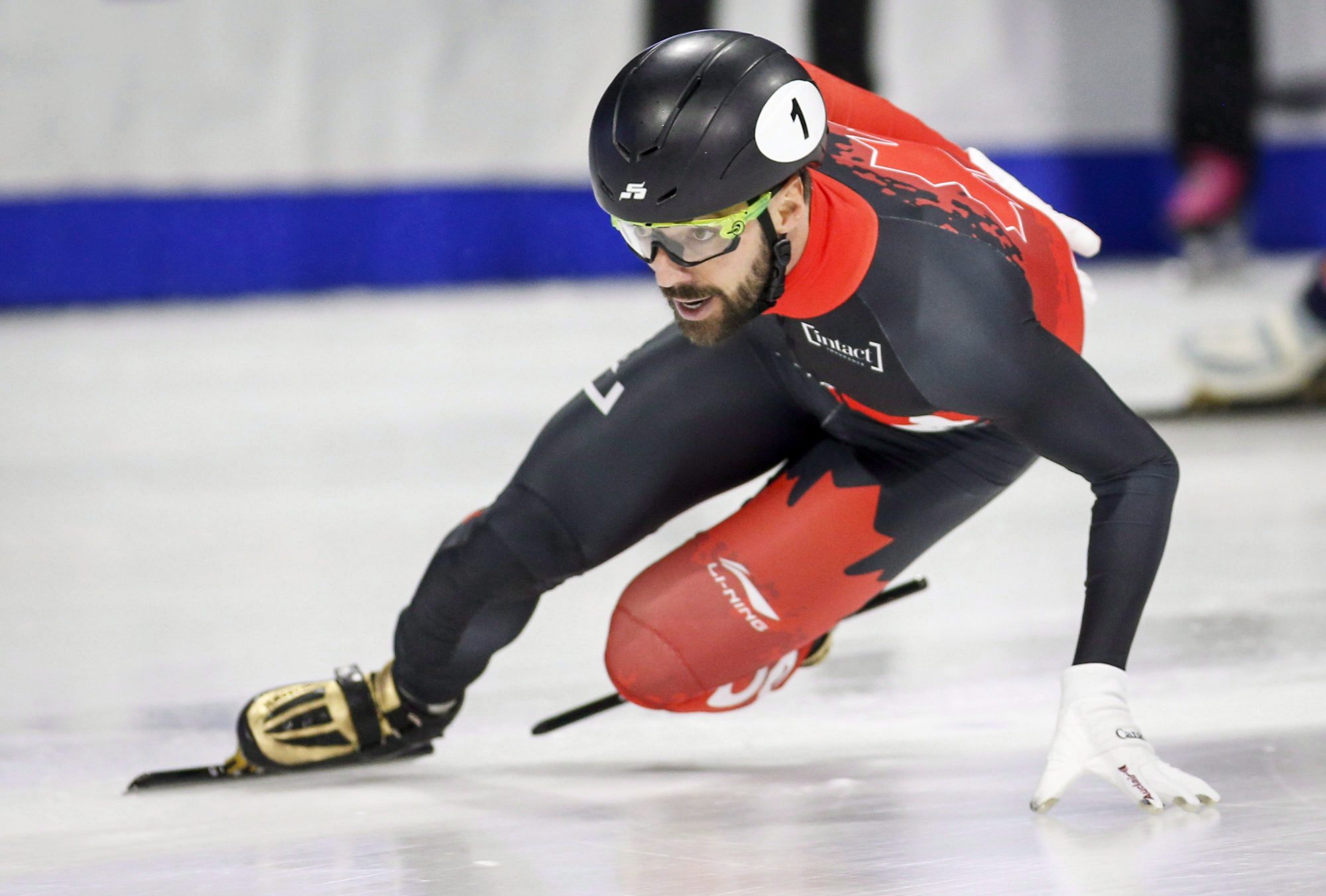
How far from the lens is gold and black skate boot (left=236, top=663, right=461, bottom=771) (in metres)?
2.64

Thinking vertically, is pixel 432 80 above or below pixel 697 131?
below

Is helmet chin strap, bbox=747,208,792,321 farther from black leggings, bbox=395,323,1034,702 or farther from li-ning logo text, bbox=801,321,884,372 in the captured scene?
black leggings, bbox=395,323,1034,702

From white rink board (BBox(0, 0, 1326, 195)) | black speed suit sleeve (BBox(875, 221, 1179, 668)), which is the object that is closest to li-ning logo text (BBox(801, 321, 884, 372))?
black speed suit sleeve (BBox(875, 221, 1179, 668))

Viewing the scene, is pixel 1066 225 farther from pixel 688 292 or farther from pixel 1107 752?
pixel 1107 752

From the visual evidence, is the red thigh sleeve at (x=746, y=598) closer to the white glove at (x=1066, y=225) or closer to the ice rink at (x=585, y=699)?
the ice rink at (x=585, y=699)

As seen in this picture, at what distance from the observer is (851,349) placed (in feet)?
7.86

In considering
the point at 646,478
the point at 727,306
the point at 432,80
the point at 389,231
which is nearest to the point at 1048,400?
the point at 727,306

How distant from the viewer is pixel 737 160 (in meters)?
2.20

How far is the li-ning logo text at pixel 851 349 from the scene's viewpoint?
2.36 meters

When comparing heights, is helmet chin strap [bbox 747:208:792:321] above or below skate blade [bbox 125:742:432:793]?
above

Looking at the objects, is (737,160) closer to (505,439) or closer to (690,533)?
(690,533)

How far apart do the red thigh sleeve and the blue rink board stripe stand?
7.81 meters

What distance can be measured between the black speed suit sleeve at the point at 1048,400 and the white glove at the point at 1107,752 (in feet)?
0.16

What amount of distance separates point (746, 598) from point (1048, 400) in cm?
61
